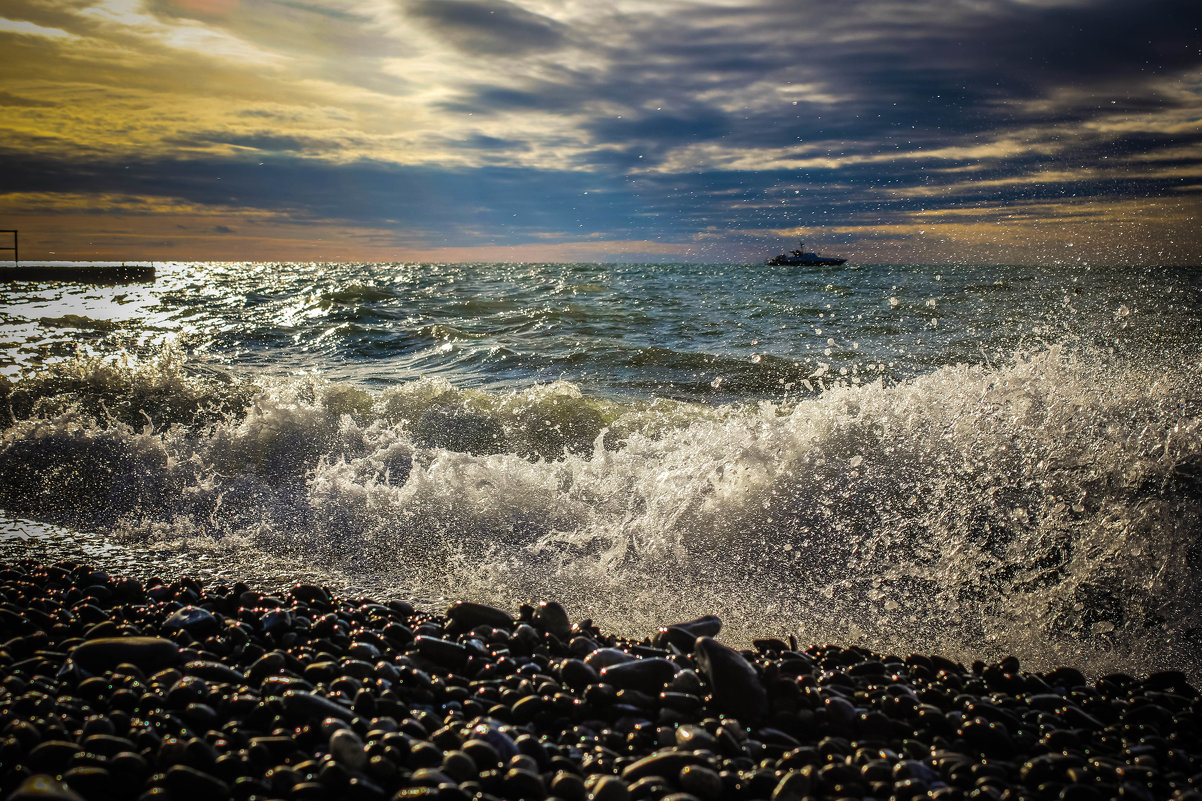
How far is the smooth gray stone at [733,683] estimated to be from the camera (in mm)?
2293

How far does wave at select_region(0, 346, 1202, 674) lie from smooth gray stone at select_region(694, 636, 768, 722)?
787 millimetres

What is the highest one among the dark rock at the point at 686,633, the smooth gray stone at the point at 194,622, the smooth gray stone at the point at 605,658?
the smooth gray stone at the point at 605,658

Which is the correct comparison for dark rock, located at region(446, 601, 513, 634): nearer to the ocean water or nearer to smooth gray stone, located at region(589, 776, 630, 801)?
the ocean water

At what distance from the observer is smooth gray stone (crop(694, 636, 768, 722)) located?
7.52 ft

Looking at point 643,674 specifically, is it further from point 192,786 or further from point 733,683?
point 192,786

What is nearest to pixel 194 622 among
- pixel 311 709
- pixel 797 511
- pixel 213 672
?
pixel 213 672

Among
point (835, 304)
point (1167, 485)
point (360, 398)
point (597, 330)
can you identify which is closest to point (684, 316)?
point (597, 330)

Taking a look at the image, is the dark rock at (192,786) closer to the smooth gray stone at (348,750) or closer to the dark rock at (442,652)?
the smooth gray stone at (348,750)

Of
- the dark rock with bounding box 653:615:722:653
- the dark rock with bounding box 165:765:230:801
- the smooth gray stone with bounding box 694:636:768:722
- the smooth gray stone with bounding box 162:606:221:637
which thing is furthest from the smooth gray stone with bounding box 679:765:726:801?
the smooth gray stone with bounding box 162:606:221:637

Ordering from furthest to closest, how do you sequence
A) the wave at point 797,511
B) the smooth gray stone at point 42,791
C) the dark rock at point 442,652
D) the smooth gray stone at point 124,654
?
the wave at point 797,511, the dark rock at point 442,652, the smooth gray stone at point 124,654, the smooth gray stone at point 42,791

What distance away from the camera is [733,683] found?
234 cm

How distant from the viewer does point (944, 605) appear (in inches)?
135

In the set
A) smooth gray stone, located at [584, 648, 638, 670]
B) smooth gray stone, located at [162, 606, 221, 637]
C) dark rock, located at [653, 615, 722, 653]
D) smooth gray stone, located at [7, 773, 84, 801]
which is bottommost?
smooth gray stone, located at [162, 606, 221, 637]

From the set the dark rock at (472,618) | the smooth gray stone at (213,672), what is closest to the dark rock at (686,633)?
the dark rock at (472,618)
